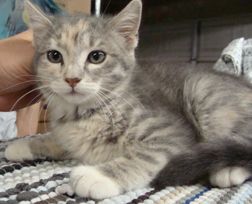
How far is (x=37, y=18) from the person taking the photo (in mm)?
1033

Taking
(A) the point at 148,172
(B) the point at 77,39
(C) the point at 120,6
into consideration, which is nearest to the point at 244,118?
(A) the point at 148,172

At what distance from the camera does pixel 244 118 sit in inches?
37.2

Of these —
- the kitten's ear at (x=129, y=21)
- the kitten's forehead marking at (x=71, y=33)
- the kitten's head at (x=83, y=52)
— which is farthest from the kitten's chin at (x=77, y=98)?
the kitten's ear at (x=129, y=21)

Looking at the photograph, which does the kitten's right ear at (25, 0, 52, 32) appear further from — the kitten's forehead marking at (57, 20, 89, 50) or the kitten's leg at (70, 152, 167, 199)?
Answer: the kitten's leg at (70, 152, 167, 199)

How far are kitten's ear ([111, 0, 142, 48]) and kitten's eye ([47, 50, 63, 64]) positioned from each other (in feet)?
0.60

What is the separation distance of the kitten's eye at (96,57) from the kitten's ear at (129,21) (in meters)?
0.11

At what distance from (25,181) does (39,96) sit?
1.24 feet

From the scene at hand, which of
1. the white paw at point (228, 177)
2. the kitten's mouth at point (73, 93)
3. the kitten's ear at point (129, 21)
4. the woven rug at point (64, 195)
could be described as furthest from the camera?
the kitten's ear at point (129, 21)

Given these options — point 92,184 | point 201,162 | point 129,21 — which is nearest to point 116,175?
point 92,184

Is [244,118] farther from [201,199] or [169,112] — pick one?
[201,199]

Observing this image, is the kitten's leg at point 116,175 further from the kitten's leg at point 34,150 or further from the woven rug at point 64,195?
the kitten's leg at point 34,150

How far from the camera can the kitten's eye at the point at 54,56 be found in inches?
36.3

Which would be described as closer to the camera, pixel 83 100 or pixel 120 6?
pixel 83 100

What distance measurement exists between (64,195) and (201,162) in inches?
11.1
